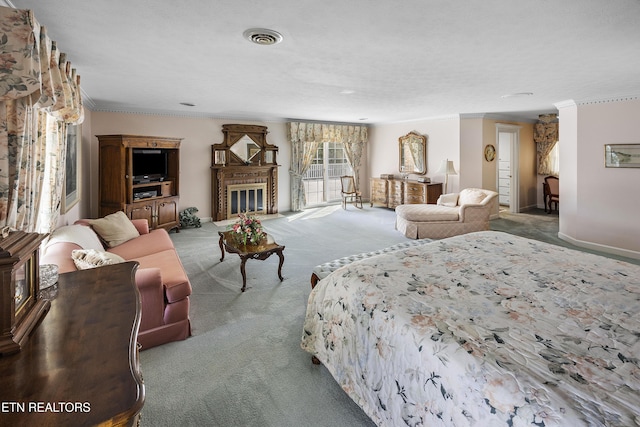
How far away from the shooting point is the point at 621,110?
4.68 meters

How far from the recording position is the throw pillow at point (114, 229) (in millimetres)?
3754

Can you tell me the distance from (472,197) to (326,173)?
402 cm

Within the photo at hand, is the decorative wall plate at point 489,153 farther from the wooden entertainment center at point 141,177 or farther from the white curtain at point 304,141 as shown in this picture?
the wooden entertainment center at point 141,177

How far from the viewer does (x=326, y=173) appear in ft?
29.7

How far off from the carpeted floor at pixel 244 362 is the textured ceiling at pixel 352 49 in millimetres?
2283

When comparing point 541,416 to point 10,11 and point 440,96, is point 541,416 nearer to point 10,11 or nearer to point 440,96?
point 10,11

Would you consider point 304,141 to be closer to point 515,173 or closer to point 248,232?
point 248,232

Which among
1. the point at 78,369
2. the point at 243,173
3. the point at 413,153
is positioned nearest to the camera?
the point at 78,369

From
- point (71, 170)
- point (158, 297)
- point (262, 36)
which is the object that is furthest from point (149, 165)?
point (262, 36)

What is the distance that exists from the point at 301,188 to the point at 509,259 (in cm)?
638

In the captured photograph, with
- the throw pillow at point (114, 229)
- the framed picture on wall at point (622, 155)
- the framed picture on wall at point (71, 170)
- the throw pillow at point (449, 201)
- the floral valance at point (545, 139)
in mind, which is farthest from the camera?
the floral valance at point (545, 139)

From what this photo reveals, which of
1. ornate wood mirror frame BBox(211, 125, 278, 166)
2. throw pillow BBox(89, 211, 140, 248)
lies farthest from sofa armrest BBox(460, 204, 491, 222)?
throw pillow BBox(89, 211, 140, 248)

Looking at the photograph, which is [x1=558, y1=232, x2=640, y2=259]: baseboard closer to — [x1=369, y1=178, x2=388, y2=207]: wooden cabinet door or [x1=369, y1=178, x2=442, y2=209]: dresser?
[x1=369, y1=178, x2=442, y2=209]: dresser

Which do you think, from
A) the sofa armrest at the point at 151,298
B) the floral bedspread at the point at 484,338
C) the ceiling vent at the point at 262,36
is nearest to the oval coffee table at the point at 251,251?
the sofa armrest at the point at 151,298
